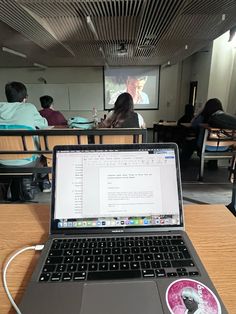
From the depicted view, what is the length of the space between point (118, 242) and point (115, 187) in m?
0.15

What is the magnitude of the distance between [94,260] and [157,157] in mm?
343

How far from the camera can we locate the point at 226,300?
438 mm

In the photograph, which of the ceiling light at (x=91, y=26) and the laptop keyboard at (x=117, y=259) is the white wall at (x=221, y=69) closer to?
the ceiling light at (x=91, y=26)

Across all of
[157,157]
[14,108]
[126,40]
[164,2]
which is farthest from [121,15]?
[157,157]

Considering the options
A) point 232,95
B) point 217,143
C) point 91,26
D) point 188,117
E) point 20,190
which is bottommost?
point 20,190

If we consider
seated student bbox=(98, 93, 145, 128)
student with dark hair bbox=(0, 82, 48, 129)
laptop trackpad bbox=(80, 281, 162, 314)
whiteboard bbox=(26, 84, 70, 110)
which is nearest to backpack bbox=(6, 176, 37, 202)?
student with dark hair bbox=(0, 82, 48, 129)

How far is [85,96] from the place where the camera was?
24.7 ft

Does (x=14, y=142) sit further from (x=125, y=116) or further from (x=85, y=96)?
(x=85, y=96)

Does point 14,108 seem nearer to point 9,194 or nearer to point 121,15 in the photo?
point 9,194

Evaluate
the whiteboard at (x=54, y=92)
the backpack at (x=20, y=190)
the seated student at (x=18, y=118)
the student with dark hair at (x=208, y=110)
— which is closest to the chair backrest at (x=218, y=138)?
the student with dark hair at (x=208, y=110)

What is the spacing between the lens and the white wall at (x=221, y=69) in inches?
192

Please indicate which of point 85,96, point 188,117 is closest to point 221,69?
point 188,117

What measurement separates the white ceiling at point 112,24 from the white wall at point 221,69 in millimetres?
558

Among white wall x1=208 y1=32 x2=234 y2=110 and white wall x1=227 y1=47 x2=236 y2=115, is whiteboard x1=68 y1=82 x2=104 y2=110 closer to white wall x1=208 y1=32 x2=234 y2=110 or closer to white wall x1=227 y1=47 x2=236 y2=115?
white wall x1=208 y1=32 x2=234 y2=110
